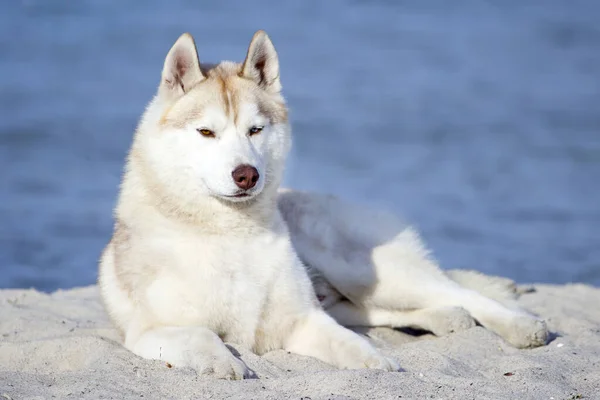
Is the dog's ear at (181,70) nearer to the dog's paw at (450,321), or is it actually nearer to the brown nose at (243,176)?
the brown nose at (243,176)

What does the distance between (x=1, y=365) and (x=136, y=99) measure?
12.5m

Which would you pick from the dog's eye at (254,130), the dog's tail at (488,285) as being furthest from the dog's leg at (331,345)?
the dog's tail at (488,285)

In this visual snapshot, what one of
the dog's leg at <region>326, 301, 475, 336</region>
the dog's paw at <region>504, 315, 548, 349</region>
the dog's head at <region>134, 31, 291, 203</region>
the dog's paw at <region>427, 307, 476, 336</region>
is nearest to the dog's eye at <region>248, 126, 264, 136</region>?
the dog's head at <region>134, 31, 291, 203</region>

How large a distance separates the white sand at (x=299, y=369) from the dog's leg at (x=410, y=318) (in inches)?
2.7

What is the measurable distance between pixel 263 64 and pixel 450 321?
68.1 inches

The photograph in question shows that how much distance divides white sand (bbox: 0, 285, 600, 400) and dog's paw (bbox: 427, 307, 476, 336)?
0.24 feet

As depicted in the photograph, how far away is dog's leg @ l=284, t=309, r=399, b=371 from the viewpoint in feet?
14.6

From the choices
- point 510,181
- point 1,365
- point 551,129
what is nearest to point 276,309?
point 1,365

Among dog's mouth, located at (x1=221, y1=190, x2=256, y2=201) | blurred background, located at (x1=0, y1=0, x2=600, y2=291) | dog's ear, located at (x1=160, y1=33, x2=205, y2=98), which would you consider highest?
dog's ear, located at (x1=160, y1=33, x2=205, y2=98)

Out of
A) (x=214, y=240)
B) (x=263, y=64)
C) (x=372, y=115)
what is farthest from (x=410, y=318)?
(x=372, y=115)

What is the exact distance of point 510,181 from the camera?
41.1ft

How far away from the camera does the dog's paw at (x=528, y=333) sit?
17.0 feet

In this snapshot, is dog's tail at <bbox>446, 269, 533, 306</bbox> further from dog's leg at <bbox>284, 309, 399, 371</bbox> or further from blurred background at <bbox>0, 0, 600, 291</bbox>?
dog's leg at <bbox>284, 309, 399, 371</bbox>

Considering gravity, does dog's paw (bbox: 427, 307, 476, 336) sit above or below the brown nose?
below
